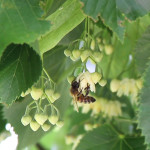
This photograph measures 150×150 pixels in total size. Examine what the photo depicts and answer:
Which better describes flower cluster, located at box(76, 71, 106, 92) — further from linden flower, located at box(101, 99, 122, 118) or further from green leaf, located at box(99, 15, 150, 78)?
linden flower, located at box(101, 99, 122, 118)

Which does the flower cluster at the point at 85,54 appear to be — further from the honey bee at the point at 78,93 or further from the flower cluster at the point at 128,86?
the flower cluster at the point at 128,86

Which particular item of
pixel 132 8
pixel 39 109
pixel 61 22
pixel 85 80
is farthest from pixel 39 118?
pixel 132 8

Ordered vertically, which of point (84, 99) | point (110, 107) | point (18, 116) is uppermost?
point (84, 99)

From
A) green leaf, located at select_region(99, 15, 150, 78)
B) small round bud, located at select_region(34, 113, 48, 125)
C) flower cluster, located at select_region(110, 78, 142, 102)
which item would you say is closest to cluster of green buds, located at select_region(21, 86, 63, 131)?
small round bud, located at select_region(34, 113, 48, 125)

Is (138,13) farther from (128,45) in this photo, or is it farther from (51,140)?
(51,140)

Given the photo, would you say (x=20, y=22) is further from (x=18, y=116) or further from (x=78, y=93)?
(x=18, y=116)

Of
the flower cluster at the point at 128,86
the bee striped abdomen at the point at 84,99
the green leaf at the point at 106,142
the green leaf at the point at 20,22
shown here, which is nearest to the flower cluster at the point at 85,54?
the bee striped abdomen at the point at 84,99
